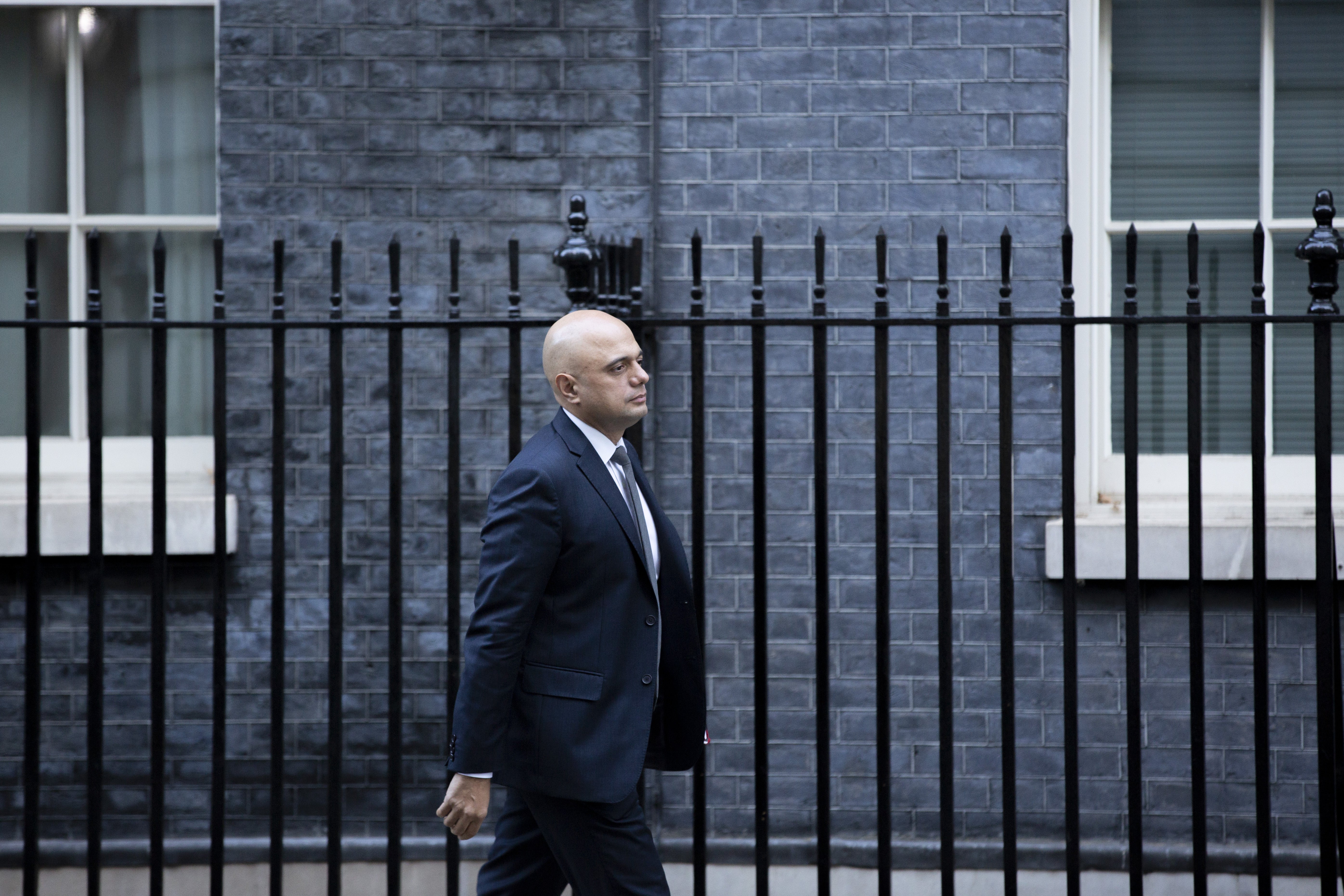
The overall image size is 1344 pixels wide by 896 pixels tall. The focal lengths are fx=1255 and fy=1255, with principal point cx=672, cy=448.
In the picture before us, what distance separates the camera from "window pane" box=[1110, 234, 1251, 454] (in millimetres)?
5066

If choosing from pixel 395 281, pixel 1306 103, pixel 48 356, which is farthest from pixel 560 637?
pixel 1306 103

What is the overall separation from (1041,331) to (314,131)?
2.96 m

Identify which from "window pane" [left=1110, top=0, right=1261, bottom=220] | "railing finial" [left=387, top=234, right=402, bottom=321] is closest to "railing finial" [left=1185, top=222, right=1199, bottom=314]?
"window pane" [left=1110, top=0, right=1261, bottom=220]

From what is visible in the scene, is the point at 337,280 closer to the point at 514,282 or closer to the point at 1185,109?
the point at 514,282

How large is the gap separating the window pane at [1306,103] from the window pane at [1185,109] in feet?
0.32

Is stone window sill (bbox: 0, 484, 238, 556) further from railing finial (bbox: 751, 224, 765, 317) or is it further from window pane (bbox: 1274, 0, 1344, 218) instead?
window pane (bbox: 1274, 0, 1344, 218)

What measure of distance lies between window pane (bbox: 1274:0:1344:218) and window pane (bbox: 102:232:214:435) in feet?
14.5

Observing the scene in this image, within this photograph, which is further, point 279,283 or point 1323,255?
point 279,283

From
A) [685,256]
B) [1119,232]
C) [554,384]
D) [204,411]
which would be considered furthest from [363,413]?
[1119,232]

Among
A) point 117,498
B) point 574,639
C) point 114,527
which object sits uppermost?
point 117,498

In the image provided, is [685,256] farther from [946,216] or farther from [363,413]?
[363,413]

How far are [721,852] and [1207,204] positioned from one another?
3.26 meters

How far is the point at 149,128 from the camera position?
5.29m

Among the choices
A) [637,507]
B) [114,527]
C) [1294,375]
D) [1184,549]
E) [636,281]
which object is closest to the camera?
[637,507]
